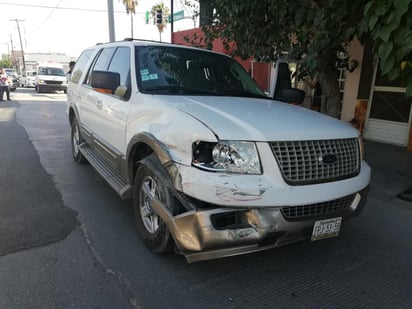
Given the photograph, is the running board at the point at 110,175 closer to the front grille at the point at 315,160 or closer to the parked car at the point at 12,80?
the front grille at the point at 315,160

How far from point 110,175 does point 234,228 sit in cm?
216

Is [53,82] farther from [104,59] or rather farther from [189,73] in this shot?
[189,73]

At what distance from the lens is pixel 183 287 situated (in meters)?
2.73

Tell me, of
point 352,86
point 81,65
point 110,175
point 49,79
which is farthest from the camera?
point 49,79

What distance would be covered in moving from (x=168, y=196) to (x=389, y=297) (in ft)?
6.28

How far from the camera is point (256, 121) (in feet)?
9.00

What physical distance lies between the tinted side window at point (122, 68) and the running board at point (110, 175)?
0.94m

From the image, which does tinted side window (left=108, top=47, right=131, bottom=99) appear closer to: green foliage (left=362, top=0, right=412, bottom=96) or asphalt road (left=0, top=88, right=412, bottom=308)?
asphalt road (left=0, top=88, right=412, bottom=308)

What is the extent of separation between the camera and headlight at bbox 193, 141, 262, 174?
2486 millimetres

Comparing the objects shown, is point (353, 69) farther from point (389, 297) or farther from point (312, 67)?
point (389, 297)

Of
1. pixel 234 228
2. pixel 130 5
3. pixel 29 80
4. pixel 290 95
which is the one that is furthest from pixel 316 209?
pixel 29 80

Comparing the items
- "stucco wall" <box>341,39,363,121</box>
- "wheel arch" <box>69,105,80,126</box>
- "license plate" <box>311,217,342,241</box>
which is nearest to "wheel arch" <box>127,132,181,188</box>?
"license plate" <box>311,217,342,241</box>

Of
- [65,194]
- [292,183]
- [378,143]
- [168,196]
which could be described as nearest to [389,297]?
[292,183]

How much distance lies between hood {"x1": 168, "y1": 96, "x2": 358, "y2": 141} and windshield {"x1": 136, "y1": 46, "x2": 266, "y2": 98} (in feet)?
1.21
